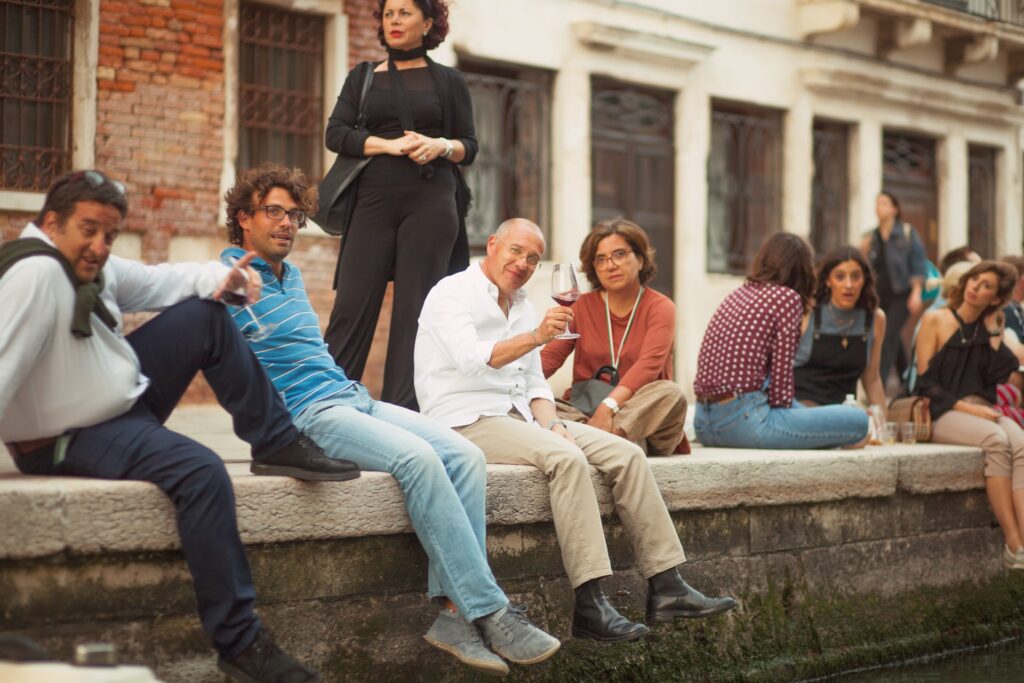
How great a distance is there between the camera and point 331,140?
7043 mm

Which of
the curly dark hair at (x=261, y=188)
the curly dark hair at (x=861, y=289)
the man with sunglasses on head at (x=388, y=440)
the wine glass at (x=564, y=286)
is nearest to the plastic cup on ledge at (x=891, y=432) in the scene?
the curly dark hair at (x=861, y=289)

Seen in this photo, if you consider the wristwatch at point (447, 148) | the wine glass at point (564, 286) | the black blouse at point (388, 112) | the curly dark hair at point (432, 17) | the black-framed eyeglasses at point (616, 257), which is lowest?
the wine glass at point (564, 286)

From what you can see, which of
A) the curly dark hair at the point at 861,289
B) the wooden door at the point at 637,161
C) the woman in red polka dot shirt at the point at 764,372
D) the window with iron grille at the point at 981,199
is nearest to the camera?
the woman in red polka dot shirt at the point at 764,372

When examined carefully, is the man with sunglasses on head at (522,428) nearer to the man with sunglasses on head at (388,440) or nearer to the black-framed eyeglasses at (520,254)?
the black-framed eyeglasses at (520,254)

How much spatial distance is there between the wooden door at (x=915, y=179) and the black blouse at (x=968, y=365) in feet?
32.5

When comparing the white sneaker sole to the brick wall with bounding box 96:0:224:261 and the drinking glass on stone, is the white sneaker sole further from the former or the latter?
the brick wall with bounding box 96:0:224:261

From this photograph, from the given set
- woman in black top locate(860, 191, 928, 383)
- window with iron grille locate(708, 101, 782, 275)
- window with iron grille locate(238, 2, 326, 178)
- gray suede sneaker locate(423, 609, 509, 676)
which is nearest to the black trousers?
→ gray suede sneaker locate(423, 609, 509, 676)

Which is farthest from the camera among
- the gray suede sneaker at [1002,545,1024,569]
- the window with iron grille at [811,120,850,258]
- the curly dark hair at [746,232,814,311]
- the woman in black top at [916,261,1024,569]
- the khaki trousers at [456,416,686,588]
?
the window with iron grille at [811,120,850,258]

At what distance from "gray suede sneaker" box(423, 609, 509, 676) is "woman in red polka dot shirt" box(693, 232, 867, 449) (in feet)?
8.71

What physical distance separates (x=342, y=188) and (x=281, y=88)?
19.0ft

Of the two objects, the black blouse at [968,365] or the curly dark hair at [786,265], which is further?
the black blouse at [968,365]

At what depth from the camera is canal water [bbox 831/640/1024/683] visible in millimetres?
7496

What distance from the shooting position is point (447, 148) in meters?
6.97

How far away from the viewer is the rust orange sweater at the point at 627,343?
23.5 ft
